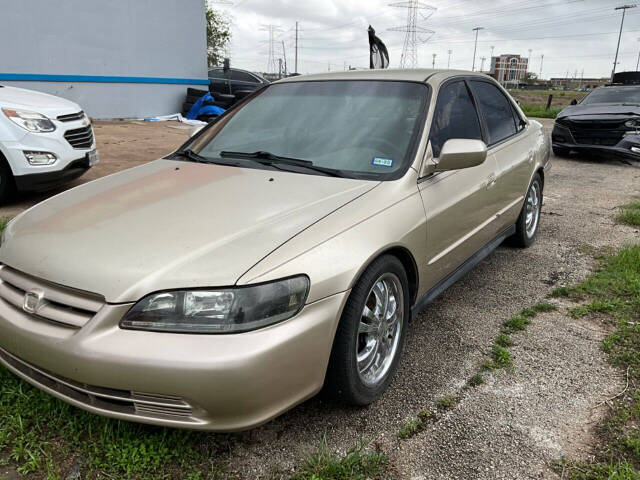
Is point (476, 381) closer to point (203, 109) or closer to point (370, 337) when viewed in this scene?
point (370, 337)

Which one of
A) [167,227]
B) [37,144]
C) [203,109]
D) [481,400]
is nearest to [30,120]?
[37,144]

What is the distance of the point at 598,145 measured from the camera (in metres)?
9.38

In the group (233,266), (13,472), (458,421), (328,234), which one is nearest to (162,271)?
(233,266)

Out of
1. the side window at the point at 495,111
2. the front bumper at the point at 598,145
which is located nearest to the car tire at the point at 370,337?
the side window at the point at 495,111

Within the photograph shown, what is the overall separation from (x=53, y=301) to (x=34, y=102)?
13.7 ft

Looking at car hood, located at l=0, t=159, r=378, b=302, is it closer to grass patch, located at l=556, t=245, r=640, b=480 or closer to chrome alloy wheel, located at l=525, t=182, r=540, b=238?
grass patch, located at l=556, t=245, r=640, b=480

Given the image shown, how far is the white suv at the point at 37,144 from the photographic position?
4.91 metres

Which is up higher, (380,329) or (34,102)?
(34,102)

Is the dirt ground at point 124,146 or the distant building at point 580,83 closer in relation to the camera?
the dirt ground at point 124,146

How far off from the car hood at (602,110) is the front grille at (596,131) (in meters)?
0.14

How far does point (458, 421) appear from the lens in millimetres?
2350

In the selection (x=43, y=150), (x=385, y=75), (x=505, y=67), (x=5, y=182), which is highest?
(x=505, y=67)

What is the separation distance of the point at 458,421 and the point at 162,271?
1459mm

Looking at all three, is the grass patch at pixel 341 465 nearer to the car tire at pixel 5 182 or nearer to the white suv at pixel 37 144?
the white suv at pixel 37 144
